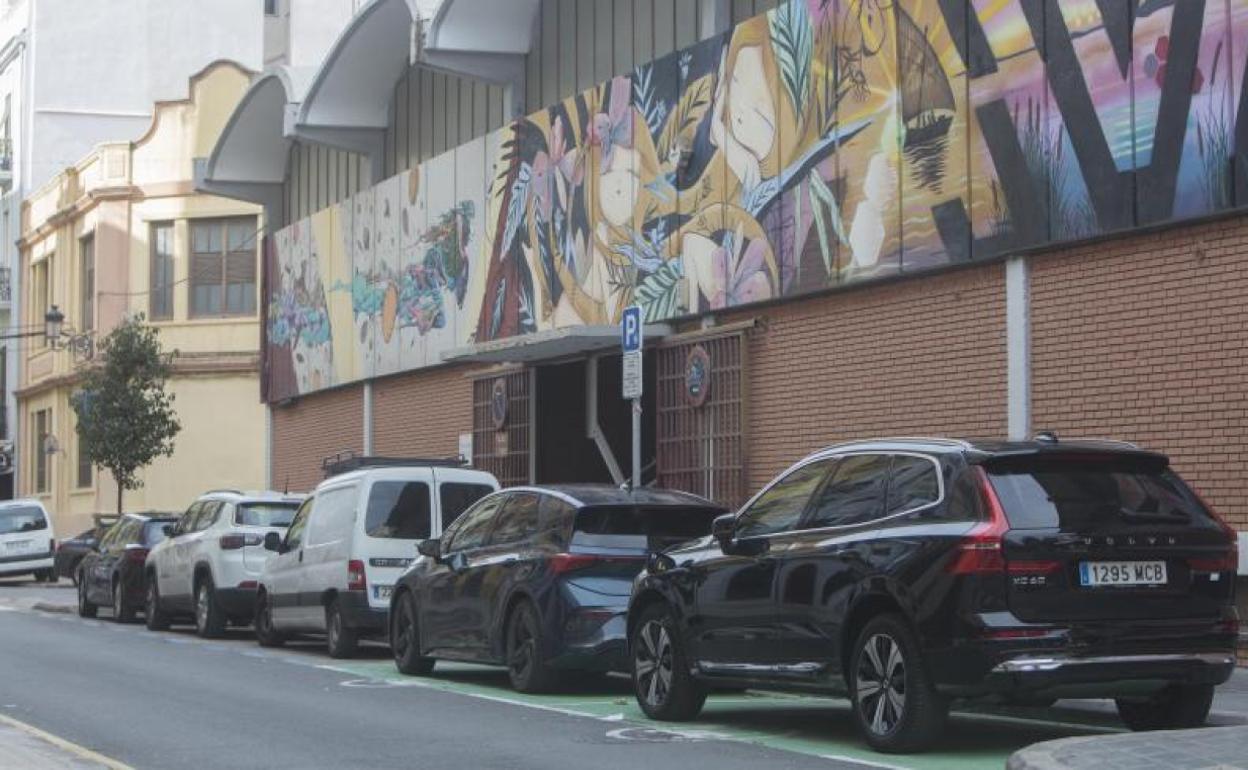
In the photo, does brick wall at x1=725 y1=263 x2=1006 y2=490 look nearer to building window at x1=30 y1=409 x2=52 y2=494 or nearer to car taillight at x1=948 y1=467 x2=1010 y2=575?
car taillight at x1=948 y1=467 x2=1010 y2=575

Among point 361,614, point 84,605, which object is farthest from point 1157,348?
point 84,605

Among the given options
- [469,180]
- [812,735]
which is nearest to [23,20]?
[469,180]

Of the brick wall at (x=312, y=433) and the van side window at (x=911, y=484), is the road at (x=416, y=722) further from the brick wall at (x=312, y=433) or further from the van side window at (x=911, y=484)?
the brick wall at (x=312, y=433)

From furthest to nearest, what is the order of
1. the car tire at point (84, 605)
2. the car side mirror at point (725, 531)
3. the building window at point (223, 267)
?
the building window at point (223, 267)
the car tire at point (84, 605)
the car side mirror at point (725, 531)

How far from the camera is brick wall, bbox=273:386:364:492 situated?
3447cm

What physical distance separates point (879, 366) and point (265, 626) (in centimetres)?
696

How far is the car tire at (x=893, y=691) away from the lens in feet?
35.4

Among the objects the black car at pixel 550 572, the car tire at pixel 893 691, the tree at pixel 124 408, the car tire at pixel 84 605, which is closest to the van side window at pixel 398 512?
the black car at pixel 550 572

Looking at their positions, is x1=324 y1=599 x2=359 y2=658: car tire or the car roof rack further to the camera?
the car roof rack

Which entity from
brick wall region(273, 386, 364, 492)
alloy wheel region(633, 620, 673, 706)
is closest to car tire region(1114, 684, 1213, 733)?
alloy wheel region(633, 620, 673, 706)

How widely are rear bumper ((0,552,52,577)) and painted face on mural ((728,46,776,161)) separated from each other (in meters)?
23.7

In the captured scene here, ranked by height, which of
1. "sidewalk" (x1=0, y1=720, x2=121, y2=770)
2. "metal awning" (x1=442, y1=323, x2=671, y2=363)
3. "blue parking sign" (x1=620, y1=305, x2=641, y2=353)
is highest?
"metal awning" (x1=442, y1=323, x2=671, y2=363)

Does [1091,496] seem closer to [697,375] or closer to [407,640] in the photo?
[407,640]

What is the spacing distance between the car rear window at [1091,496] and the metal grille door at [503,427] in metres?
16.8
